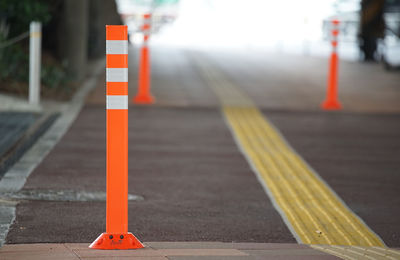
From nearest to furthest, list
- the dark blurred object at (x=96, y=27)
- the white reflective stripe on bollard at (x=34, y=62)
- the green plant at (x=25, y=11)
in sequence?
the white reflective stripe on bollard at (x=34, y=62) < the green plant at (x=25, y=11) < the dark blurred object at (x=96, y=27)

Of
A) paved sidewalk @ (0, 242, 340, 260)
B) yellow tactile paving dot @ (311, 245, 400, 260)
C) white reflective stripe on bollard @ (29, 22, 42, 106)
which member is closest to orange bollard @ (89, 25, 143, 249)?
paved sidewalk @ (0, 242, 340, 260)

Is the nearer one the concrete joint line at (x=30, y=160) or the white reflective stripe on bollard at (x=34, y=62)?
the concrete joint line at (x=30, y=160)

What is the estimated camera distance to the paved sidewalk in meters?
4.65

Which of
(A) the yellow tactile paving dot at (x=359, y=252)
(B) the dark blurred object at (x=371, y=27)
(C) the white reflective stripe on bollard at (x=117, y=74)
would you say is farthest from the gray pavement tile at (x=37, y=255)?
(B) the dark blurred object at (x=371, y=27)

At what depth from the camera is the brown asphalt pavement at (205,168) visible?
579 cm

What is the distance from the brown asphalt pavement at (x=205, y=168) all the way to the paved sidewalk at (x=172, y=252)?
0.33 m

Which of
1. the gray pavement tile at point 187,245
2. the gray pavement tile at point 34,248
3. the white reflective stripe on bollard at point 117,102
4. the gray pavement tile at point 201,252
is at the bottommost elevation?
the gray pavement tile at point 187,245

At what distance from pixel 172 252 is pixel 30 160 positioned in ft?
12.7

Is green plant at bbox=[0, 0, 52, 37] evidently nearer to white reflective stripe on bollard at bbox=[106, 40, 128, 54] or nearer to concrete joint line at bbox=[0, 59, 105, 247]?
concrete joint line at bbox=[0, 59, 105, 247]

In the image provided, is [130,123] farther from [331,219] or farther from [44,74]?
[331,219]

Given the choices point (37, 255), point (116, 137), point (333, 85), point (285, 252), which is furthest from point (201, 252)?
point (333, 85)

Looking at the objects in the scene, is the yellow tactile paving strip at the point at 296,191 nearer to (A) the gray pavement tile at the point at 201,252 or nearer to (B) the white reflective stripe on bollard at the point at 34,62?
(A) the gray pavement tile at the point at 201,252

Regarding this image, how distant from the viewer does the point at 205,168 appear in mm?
8352

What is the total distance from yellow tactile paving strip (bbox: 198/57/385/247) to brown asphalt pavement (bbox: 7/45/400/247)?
0.12m
